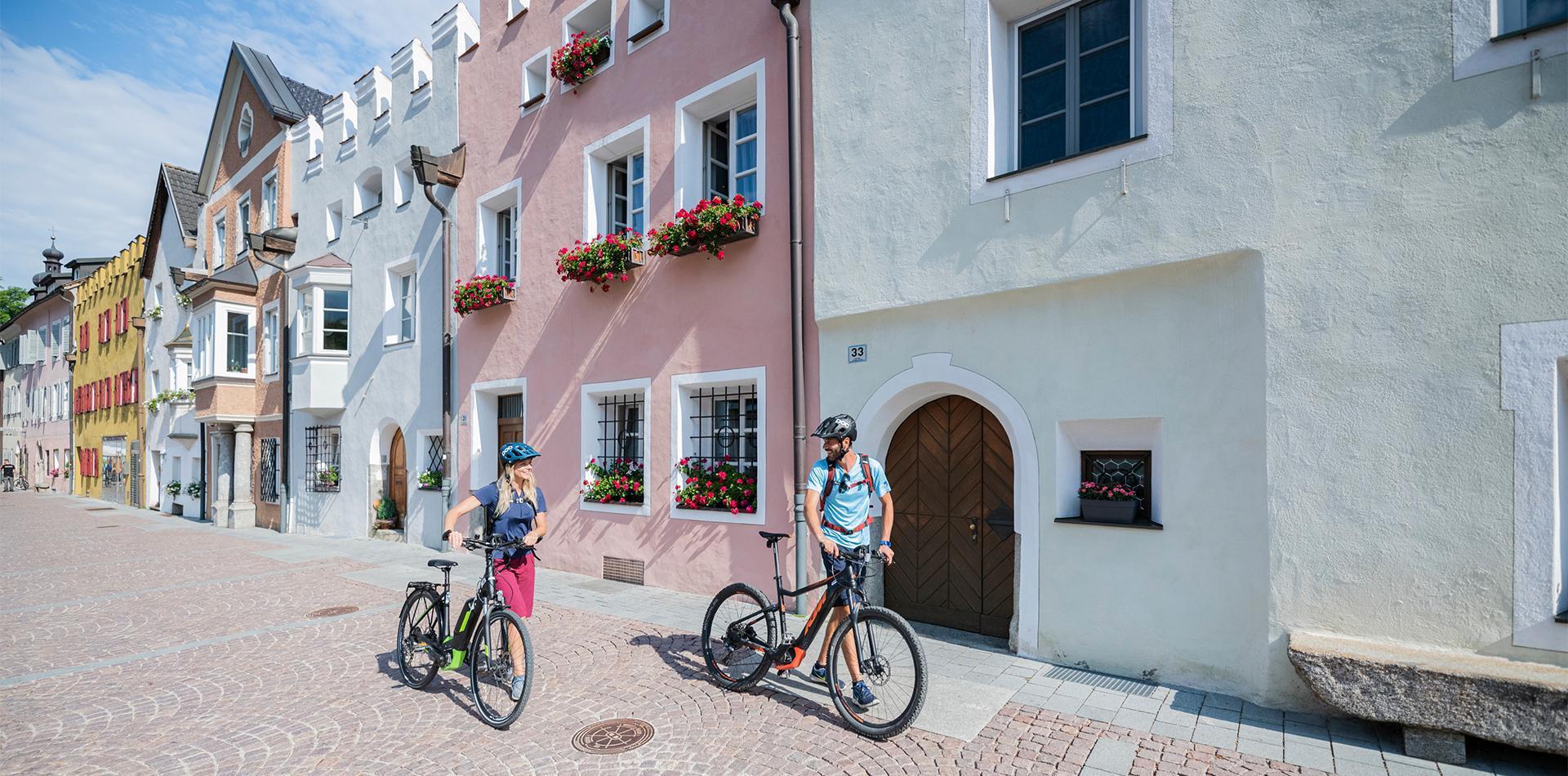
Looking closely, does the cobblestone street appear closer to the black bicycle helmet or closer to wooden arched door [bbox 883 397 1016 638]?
wooden arched door [bbox 883 397 1016 638]

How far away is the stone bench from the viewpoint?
3.87m

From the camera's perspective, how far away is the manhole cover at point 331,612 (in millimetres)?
8391

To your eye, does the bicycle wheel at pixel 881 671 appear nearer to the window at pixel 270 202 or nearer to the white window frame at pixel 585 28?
the white window frame at pixel 585 28

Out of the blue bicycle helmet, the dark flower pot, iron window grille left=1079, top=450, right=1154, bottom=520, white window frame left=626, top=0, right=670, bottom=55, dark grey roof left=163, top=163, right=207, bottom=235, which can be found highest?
dark grey roof left=163, top=163, right=207, bottom=235

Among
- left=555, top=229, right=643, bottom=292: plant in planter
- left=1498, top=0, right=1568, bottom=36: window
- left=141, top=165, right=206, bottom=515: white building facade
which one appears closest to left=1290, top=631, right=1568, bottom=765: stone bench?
left=1498, top=0, right=1568, bottom=36: window

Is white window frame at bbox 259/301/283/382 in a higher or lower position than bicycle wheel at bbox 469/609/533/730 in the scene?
higher

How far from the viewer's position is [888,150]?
7160 mm

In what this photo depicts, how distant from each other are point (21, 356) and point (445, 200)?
41.6 m

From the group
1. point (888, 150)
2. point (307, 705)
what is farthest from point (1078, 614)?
point (307, 705)

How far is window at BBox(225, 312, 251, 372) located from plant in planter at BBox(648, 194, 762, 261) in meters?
15.9

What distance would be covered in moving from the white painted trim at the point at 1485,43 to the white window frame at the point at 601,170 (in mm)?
8004

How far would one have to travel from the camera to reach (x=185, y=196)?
25656mm

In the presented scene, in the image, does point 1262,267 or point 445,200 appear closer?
point 1262,267

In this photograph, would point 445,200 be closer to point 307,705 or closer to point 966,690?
point 307,705
